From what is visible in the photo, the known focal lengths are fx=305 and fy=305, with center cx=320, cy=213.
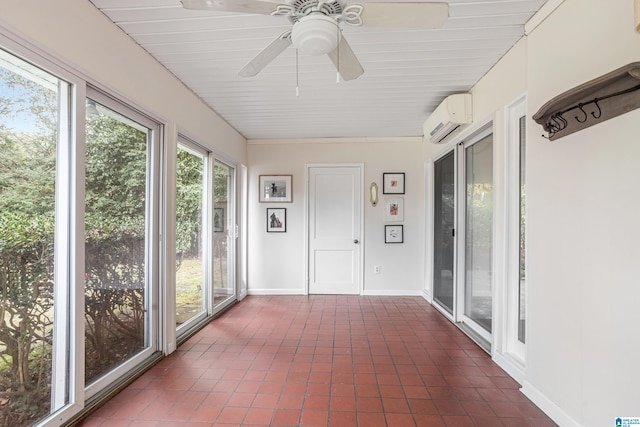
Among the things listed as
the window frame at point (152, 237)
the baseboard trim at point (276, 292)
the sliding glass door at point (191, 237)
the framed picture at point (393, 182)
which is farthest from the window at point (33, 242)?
the framed picture at point (393, 182)

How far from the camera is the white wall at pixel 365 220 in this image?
4.63 m

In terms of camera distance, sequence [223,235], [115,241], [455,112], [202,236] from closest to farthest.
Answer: [115,241]
[455,112]
[202,236]
[223,235]

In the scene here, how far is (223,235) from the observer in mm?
3967

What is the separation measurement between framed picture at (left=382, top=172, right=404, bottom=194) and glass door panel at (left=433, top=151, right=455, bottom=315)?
58 centimetres

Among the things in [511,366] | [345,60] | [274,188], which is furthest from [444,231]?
[345,60]

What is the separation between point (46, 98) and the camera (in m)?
1.60

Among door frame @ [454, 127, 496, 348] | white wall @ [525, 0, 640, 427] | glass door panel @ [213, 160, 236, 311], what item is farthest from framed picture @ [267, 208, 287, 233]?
white wall @ [525, 0, 640, 427]

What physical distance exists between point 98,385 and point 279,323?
1.76 meters

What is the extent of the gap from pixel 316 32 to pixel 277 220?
354 cm

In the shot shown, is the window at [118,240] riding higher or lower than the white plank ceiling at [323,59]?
lower

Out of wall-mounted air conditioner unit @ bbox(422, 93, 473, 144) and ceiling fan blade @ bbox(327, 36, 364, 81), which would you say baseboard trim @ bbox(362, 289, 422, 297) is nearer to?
wall-mounted air conditioner unit @ bbox(422, 93, 473, 144)

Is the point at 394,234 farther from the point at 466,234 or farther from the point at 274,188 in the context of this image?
the point at 274,188

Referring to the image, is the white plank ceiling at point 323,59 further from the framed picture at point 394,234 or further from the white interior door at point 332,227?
the framed picture at point 394,234

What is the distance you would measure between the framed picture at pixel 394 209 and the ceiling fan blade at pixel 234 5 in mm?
3585
